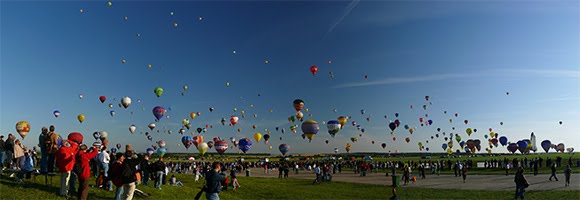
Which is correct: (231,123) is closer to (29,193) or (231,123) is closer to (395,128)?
(395,128)

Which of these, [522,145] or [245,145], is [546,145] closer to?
[522,145]

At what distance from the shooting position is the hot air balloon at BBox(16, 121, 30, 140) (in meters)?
33.2

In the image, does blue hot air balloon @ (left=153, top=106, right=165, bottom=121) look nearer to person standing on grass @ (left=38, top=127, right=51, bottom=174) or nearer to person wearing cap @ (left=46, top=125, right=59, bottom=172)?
person standing on grass @ (left=38, top=127, right=51, bottom=174)

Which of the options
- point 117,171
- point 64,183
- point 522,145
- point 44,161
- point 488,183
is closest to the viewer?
point 117,171

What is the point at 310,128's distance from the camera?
6150cm

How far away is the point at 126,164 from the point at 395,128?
236ft

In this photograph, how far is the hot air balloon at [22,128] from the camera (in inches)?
1309

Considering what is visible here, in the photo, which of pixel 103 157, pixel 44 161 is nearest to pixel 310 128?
pixel 103 157

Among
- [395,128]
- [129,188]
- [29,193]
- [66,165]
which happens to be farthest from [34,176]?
[395,128]

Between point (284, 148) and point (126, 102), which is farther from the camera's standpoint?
point (284, 148)

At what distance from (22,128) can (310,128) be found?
38228mm

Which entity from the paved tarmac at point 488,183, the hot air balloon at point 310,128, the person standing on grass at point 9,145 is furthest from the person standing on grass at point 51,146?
the hot air balloon at point 310,128

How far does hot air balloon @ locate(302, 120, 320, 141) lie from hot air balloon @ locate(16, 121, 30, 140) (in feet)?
123

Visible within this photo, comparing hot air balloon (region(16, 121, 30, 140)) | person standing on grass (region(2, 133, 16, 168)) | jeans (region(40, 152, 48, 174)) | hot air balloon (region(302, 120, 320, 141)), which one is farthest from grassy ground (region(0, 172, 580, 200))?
hot air balloon (region(302, 120, 320, 141))
